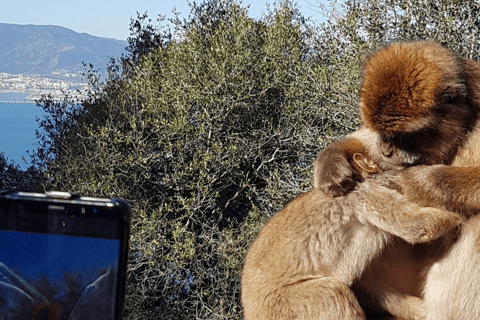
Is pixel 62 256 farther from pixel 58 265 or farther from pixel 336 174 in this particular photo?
pixel 336 174

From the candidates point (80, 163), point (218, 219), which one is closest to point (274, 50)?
point (218, 219)

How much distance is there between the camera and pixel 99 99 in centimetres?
1128

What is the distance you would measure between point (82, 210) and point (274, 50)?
9032 millimetres

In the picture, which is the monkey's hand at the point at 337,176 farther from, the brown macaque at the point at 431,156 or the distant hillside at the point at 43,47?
the distant hillside at the point at 43,47

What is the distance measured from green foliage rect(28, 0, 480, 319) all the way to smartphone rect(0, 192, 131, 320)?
6.97 m

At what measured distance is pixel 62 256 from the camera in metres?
1.25

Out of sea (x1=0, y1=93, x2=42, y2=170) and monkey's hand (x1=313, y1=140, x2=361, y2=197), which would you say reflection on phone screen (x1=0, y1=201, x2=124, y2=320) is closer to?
monkey's hand (x1=313, y1=140, x2=361, y2=197)

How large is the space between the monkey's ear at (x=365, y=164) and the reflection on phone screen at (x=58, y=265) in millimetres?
952

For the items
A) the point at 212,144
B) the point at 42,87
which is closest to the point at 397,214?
the point at 212,144


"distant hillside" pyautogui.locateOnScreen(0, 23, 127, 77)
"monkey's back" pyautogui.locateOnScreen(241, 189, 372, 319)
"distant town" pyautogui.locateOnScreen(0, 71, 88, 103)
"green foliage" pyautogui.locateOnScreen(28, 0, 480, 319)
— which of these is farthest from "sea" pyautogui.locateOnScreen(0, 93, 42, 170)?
"monkey's back" pyautogui.locateOnScreen(241, 189, 372, 319)

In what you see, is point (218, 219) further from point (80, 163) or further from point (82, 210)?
point (82, 210)

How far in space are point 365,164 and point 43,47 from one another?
26.1 m

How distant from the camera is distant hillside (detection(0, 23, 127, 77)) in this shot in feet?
62.6

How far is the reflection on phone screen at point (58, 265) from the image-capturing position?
1.23m
